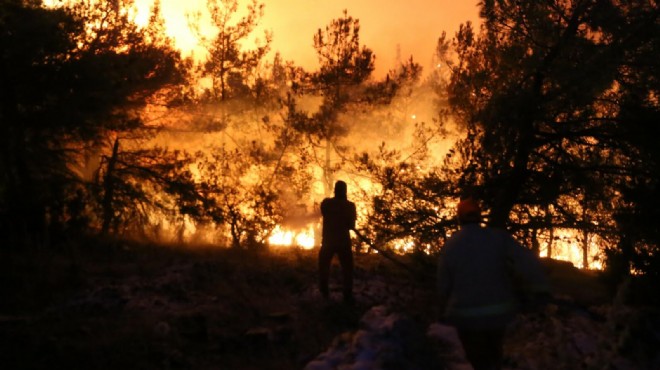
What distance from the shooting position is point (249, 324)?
25.7ft

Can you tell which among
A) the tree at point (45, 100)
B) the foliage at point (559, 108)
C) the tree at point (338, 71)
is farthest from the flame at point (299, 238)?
the foliage at point (559, 108)

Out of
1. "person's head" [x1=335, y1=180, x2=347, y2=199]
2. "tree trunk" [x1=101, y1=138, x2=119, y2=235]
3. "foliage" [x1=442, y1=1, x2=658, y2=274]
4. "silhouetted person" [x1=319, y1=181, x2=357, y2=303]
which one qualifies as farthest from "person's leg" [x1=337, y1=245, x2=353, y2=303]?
"tree trunk" [x1=101, y1=138, x2=119, y2=235]

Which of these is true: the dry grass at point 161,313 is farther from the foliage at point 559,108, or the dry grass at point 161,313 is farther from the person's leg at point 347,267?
the foliage at point 559,108

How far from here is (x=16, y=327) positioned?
6484mm

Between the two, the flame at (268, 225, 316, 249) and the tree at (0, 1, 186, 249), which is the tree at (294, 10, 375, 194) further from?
the tree at (0, 1, 186, 249)

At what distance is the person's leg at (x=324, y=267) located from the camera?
8867 mm

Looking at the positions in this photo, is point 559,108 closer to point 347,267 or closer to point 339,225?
point 339,225

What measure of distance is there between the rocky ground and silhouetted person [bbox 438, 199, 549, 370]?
62.1 inches

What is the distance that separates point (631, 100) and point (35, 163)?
37.1 ft

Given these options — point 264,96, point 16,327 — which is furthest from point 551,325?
point 264,96

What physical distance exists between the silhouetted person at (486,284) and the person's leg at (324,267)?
4595mm

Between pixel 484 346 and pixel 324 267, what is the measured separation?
4.82 metres

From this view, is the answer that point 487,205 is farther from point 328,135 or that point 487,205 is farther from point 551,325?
point 328,135

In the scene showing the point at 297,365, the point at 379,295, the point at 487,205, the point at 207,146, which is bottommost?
the point at 297,365
